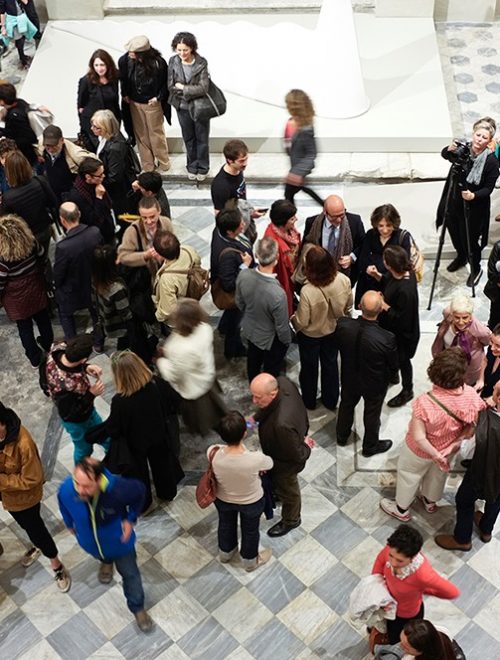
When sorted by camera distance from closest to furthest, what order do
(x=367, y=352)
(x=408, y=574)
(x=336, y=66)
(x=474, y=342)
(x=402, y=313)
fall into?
(x=408, y=574) < (x=367, y=352) < (x=474, y=342) < (x=402, y=313) < (x=336, y=66)

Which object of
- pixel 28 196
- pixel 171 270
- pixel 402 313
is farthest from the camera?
pixel 28 196

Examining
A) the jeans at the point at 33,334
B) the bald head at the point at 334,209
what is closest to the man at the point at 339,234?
the bald head at the point at 334,209

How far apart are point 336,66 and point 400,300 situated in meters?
4.44

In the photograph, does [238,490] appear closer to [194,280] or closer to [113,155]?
[194,280]

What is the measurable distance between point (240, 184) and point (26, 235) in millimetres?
1826

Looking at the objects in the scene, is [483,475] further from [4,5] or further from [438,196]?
[4,5]

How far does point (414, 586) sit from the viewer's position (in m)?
4.69

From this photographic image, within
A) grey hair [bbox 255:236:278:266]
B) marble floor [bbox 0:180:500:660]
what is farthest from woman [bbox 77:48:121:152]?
marble floor [bbox 0:180:500:660]

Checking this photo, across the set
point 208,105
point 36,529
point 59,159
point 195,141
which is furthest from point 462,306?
point 195,141

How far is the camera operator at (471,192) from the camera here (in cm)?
716

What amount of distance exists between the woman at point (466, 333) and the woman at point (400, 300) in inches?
9.0

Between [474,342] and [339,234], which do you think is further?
[339,234]

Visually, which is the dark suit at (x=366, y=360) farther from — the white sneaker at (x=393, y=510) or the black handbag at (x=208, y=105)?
the black handbag at (x=208, y=105)

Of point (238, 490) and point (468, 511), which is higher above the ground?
point (238, 490)
